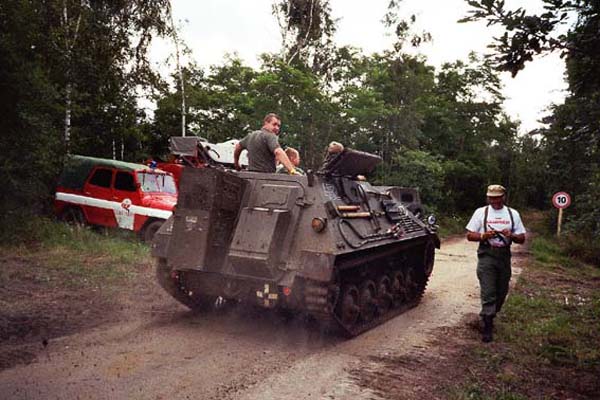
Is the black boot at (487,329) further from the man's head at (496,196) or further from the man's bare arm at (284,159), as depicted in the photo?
the man's bare arm at (284,159)

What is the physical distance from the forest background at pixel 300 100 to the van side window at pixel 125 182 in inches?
52.1

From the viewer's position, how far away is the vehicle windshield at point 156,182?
45.3 ft

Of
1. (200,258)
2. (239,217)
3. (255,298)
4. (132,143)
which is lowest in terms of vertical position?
(255,298)

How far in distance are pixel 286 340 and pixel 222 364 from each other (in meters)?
1.18

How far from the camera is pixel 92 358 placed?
5535 millimetres

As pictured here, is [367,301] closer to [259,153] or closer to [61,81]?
[259,153]

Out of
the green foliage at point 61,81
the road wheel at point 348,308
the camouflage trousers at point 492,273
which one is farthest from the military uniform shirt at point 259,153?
the green foliage at point 61,81

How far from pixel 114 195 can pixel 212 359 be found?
8.92m

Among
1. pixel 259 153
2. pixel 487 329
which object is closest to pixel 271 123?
pixel 259 153

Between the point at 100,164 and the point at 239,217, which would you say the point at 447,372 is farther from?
the point at 100,164

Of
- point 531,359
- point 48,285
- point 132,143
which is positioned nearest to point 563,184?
point 132,143

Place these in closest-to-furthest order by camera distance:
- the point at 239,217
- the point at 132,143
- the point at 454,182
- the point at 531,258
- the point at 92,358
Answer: the point at 92,358
the point at 239,217
the point at 531,258
the point at 132,143
the point at 454,182

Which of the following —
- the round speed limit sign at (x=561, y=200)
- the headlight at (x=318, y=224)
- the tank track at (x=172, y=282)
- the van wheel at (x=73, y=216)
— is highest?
the round speed limit sign at (x=561, y=200)

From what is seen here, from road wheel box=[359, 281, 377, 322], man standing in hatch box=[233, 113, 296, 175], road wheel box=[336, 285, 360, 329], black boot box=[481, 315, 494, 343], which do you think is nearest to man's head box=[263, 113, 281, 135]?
man standing in hatch box=[233, 113, 296, 175]
